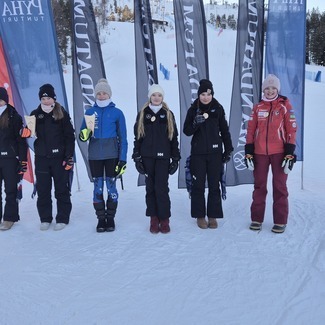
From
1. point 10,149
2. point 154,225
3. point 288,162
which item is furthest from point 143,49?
point 288,162

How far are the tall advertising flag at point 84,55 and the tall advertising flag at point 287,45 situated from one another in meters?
2.53

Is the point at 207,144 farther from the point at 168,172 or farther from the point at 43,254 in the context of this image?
the point at 43,254

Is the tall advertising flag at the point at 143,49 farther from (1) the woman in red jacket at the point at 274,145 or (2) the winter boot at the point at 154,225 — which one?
(2) the winter boot at the point at 154,225

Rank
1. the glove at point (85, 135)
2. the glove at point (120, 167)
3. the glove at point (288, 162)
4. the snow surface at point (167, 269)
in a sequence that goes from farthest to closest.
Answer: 1. the glove at point (120, 167)
2. the glove at point (85, 135)
3. the glove at point (288, 162)
4. the snow surface at point (167, 269)

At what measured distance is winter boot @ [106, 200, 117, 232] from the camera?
450 cm

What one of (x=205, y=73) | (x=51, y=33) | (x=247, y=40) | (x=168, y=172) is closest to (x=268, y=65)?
(x=247, y=40)

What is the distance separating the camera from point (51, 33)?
17.8 feet

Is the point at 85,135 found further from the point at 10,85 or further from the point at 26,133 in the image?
the point at 10,85

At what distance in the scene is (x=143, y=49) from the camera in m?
5.47

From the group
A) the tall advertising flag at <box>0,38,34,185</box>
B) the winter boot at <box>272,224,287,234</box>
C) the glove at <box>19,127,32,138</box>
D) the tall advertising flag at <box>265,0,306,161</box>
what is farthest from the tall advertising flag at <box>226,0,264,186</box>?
the tall advertising flag at <box>0,38,34,185</box>

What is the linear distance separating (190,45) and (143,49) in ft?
2.24

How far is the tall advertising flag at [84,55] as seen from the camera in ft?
18.0

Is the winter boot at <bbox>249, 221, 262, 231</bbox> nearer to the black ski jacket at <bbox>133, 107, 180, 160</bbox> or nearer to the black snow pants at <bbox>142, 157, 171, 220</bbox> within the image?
the black snow pants at <bbox>142, 157, 171, 220</bbox>

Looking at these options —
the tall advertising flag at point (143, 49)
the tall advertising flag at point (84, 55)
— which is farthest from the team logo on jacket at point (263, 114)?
the tall advertising flag at point (84, 55)
